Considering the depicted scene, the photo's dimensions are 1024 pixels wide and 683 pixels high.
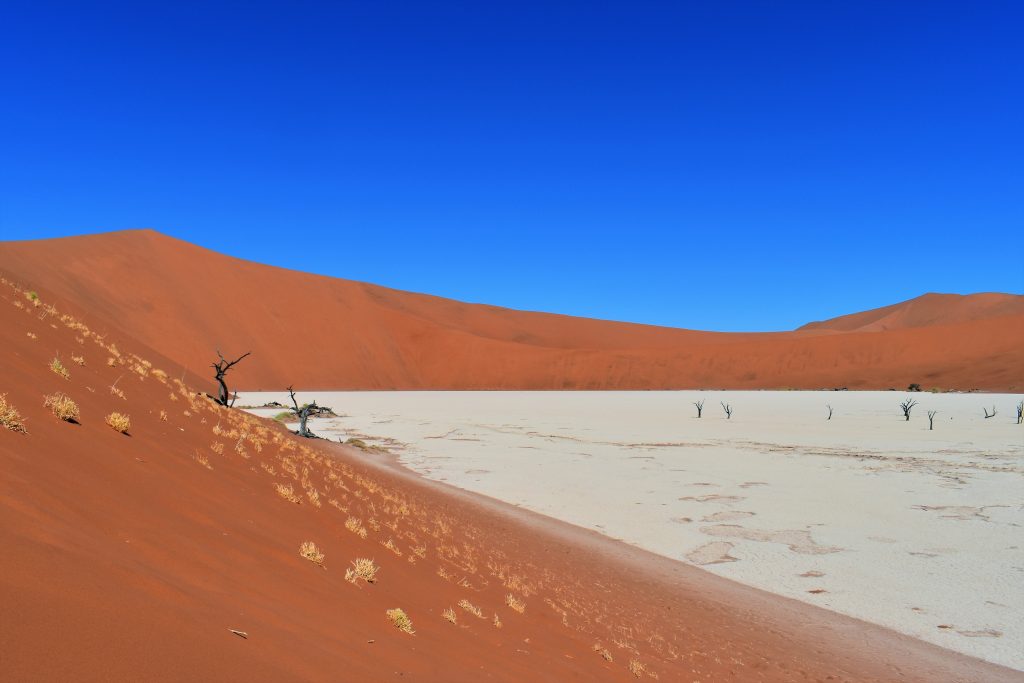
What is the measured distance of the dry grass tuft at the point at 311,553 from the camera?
621cm

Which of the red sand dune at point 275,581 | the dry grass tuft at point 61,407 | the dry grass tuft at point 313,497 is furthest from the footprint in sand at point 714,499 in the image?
the dry grass tuft at point 61,407

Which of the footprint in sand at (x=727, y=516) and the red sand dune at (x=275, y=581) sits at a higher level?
the red sand dune at (x=275, y=581)

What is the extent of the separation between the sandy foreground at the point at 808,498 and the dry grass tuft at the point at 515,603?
17.2 feet

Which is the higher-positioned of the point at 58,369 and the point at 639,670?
the point at 58,369

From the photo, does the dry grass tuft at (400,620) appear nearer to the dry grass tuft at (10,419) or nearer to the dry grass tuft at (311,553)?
the dry grass tuft at (311,553)

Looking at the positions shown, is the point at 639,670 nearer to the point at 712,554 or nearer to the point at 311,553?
the point at 311,553

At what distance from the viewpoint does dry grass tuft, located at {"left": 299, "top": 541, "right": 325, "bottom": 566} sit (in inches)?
245

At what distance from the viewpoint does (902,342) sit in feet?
345

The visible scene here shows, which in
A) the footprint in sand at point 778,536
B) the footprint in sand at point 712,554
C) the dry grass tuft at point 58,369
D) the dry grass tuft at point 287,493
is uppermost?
the dry grass tuft at point 58,369

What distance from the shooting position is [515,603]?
7742 millimetres

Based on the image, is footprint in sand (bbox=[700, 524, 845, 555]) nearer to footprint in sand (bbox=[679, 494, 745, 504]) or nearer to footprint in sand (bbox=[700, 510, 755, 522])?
footprint in sand (bbox=[700, 510, 755, 522])

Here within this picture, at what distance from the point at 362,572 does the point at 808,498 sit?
597 inches

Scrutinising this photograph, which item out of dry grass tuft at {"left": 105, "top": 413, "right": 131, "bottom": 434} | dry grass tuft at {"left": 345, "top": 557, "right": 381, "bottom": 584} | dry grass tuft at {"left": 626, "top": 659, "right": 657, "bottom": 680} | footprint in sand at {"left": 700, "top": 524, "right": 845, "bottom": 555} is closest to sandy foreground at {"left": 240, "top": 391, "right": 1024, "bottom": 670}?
footprint in sand at {"left": 700, "top": 524, "right": 845, "bottom": 555}

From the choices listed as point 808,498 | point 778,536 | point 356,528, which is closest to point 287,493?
point 356,528
